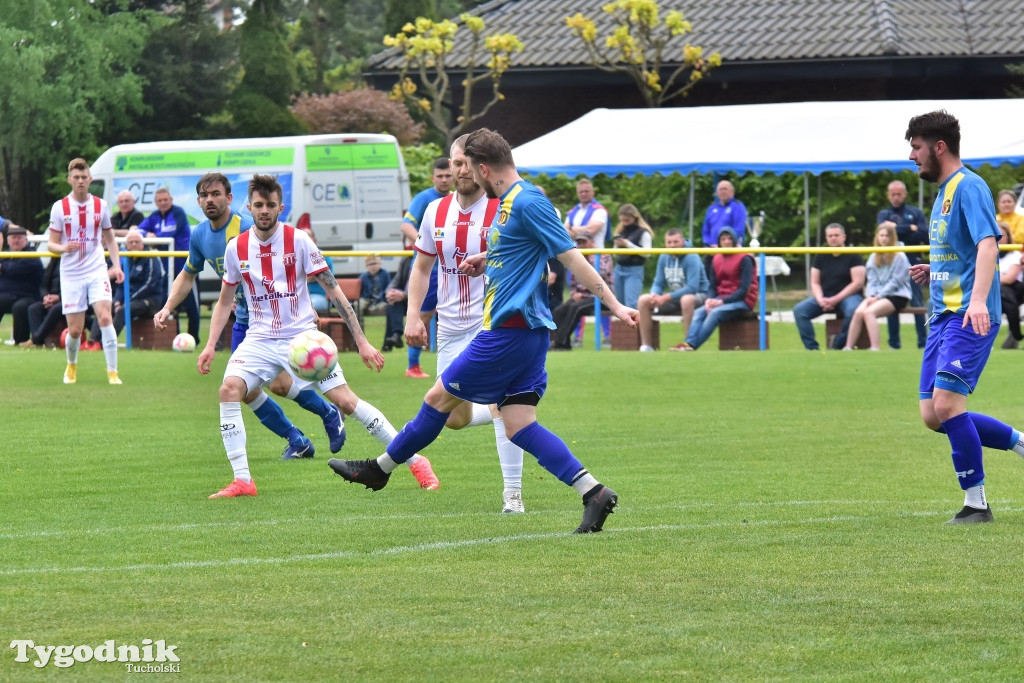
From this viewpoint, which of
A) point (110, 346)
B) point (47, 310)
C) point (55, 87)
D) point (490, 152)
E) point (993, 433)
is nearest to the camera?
point (490, 152)

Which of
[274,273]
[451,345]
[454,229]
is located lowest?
[451,345]

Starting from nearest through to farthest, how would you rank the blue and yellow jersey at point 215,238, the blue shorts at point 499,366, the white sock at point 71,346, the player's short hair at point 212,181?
the blue shorts at point 499,366 < the player's short hair at point 212,181 < the blue and yellow jersey at point 215,238 < the white sock at point 71,346

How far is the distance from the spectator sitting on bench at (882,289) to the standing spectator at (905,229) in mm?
163

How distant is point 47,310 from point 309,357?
45.1 ft

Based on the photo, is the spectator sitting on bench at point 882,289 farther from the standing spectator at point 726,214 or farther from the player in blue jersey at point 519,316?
the player in blue jersey at point 519,316

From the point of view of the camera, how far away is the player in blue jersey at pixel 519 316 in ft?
25.6

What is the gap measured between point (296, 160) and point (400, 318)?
749 centimetres

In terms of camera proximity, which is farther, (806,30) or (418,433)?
(806,30)

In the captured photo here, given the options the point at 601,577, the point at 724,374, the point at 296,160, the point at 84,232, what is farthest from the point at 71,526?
the point at 296,160

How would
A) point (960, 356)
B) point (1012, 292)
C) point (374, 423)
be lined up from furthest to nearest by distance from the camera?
point (1012, 292)
point (374, 423)
point (960, 356)

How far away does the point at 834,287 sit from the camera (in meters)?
21.1

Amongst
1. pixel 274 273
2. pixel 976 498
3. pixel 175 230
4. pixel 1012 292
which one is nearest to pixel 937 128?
pixel 976 498

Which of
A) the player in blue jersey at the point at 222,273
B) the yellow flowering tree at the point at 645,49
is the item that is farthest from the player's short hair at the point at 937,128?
the yellow flowering tree at the point at 645,49

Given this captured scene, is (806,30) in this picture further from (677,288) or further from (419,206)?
(419,206)
